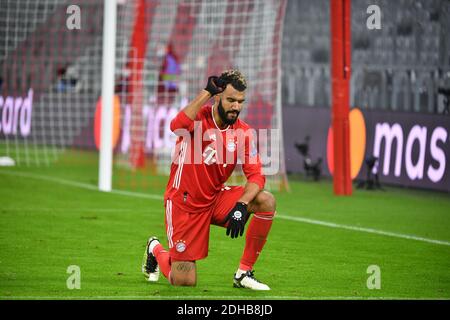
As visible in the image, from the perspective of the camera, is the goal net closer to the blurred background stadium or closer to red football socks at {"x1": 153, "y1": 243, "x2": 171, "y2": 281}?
the blurred background stadium

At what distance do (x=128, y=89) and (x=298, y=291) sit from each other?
40.3 ft

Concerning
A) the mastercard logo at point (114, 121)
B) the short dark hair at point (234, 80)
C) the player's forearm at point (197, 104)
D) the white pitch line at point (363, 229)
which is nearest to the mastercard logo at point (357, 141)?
the white pitch line at point (363, 229)

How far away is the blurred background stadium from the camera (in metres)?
13.2

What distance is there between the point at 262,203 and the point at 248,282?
593mm

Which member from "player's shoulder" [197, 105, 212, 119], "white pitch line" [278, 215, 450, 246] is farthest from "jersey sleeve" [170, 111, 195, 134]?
"white pitch line" [278, 215, 450, 246]

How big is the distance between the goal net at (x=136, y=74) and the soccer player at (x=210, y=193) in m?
6.69

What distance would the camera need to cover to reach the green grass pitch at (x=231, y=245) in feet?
29.0

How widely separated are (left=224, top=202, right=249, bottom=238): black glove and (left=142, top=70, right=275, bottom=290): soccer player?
5cm

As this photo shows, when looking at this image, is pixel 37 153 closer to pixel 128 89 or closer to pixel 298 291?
pixel 128 89

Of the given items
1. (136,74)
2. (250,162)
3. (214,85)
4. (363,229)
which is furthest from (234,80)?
(136,74)

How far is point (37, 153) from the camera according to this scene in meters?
23.8

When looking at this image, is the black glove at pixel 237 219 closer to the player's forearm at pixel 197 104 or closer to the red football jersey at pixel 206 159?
the red football jersey at pixel 206 159

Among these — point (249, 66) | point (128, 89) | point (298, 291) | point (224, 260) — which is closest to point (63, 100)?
point (128, 89)

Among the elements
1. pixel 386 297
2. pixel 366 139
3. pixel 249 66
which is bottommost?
pixel 386 297
